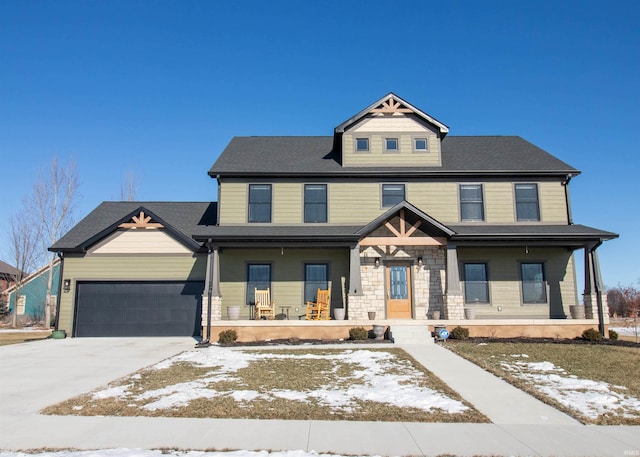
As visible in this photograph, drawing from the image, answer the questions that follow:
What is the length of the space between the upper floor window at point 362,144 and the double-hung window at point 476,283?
581 centimetres

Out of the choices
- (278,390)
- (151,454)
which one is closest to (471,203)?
(278,390)

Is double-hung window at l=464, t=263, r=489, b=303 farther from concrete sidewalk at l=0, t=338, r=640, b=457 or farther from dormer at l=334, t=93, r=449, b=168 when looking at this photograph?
concrete sidewalk at l=0, t=338, r=640, b=457

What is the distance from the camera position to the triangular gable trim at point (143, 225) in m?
16.3

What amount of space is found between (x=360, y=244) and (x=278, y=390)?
8.43 metres

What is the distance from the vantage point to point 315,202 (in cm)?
1670

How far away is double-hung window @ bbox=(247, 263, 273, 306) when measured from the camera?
16.0m

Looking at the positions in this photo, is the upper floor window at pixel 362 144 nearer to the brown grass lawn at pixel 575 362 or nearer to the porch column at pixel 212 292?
the porch column at pixel 212 292

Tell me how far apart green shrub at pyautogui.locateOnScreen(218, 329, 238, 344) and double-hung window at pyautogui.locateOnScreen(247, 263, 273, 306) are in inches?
86.3

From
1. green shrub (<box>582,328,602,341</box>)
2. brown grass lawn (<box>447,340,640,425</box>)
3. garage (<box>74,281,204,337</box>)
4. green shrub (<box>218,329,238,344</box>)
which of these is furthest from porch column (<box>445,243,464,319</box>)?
garage (<box>74,281,204,337</box>)

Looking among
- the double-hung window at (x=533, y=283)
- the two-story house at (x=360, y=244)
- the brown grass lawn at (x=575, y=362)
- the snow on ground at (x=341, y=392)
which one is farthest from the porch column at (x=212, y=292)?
the double-hung window at (x=533, y=283)

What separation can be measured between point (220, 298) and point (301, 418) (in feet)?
31.0

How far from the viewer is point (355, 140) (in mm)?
17203

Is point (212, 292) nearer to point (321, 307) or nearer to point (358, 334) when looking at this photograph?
point (321, 307)

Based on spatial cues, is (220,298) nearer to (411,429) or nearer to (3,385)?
(3,385)
